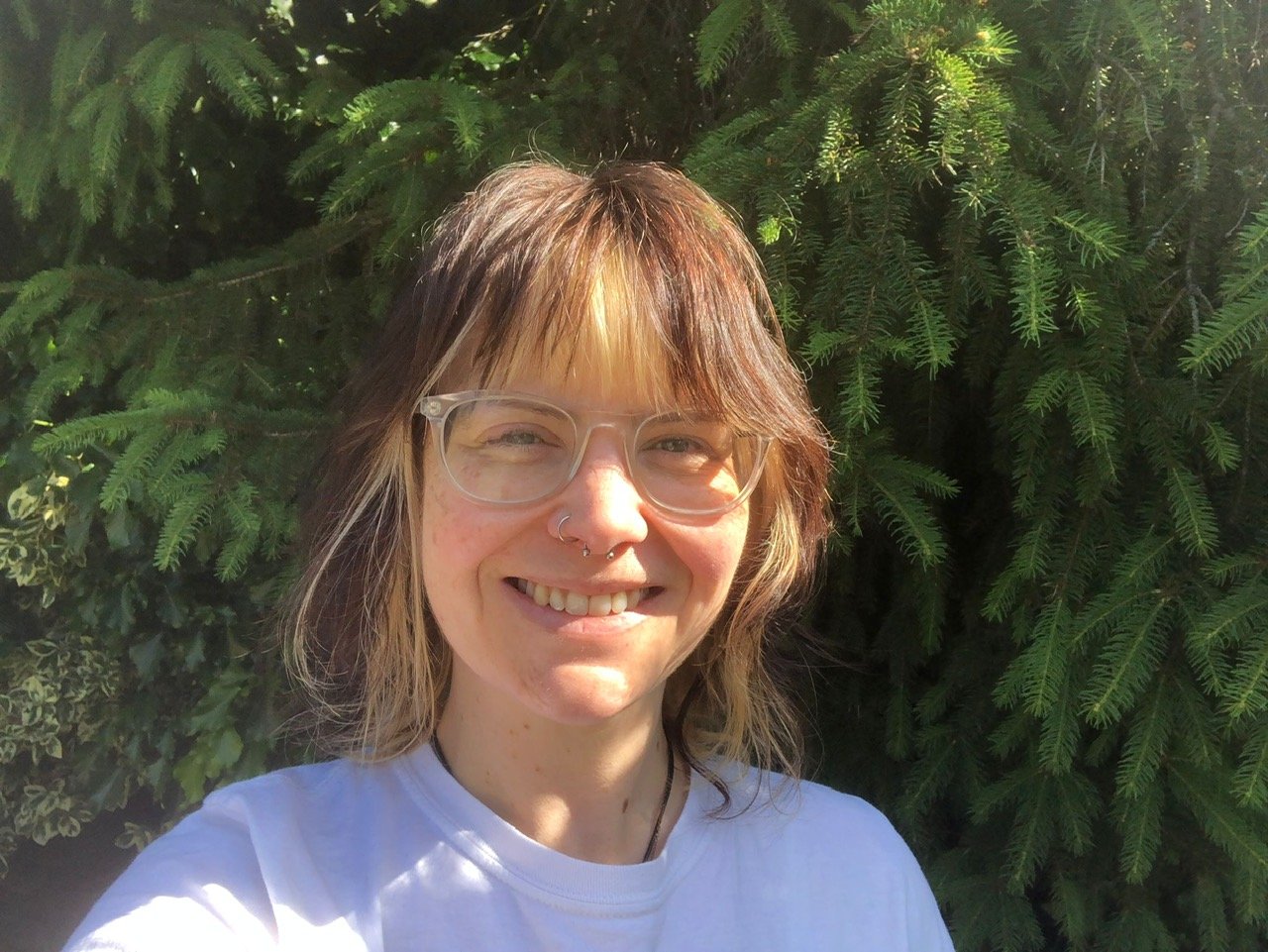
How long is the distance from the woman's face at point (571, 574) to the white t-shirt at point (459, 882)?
198mm

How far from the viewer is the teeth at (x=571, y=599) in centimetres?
120

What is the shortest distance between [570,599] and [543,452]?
181 mm

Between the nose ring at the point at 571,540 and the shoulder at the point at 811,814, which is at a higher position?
the nose ring at the point at 571,540

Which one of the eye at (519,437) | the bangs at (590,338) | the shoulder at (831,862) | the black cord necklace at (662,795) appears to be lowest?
the shoulder at (831,862)

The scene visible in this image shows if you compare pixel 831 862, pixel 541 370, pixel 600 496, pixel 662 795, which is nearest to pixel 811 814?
pixel 831 862

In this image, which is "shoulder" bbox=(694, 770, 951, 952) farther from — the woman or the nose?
the nose

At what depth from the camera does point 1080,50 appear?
161cm

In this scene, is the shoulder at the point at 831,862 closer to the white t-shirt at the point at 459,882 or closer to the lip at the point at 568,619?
the white t-shirt at the point at 459,882

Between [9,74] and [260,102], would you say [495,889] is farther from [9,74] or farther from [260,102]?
[9,74]

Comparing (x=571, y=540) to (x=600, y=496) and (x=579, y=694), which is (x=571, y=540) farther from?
(x=579, y=694)

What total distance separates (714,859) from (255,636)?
1440mm

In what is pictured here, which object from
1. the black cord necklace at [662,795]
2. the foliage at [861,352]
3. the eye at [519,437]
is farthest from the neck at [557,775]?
the foliage at [861,352]

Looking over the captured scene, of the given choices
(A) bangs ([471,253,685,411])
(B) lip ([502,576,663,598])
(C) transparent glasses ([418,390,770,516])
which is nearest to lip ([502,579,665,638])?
(B) lip ([502,576,663,598])

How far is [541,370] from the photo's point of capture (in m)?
1.15
